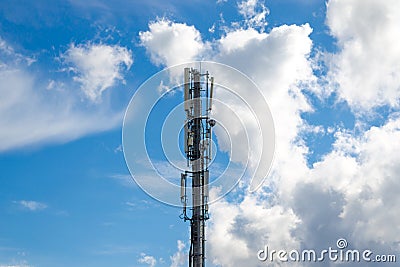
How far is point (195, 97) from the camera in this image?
73812mm

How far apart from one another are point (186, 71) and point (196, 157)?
9.05 meters

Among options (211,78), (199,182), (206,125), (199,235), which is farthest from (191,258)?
(211,78)

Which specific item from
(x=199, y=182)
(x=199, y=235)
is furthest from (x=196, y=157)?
(x=199, y=235)

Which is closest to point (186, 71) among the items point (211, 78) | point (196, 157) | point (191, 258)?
point (211, 78)

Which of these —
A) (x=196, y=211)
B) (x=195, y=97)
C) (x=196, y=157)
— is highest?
(x=195, y=97)

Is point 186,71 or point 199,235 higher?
point 186,71

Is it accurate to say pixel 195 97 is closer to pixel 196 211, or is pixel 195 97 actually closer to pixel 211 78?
pixel 211 78

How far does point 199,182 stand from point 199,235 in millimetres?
5211

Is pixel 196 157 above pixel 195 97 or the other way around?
the other way around

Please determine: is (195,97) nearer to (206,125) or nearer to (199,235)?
(206,125)

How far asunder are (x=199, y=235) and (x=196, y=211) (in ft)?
7.75

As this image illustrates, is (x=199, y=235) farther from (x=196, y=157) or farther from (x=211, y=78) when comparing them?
(x=211, y=78)

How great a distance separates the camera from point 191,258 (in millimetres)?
70438

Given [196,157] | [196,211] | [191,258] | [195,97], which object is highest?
[195,97]
